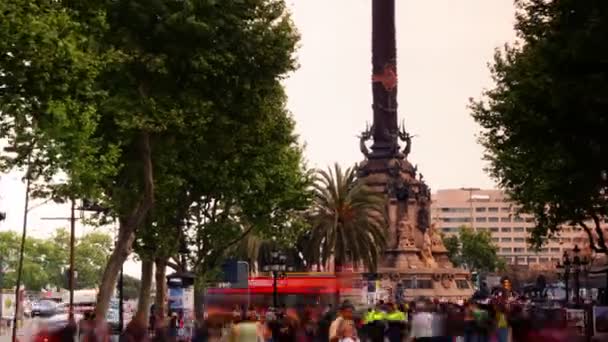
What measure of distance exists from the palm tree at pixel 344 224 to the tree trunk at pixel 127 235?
3153 cm

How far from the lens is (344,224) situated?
257 feet

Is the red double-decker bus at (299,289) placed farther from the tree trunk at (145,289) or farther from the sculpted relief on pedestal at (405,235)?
the sculpted relief on pedestal at (405,235)

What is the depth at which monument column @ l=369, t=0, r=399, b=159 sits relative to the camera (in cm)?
10300

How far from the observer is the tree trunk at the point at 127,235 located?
4306cm

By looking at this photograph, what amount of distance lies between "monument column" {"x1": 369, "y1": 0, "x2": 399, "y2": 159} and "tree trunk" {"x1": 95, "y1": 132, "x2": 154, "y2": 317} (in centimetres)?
5843

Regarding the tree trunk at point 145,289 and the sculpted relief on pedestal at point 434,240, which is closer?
the tree trunk at point 145,289

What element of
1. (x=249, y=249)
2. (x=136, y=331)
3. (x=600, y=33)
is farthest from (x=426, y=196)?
(x=136, y=331)

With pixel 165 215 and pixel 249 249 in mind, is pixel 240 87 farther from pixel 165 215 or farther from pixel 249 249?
pixel 249 249

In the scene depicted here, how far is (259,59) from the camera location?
4347 cm

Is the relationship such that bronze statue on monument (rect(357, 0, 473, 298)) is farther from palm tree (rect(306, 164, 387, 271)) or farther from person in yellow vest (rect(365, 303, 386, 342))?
person in yellow vest (rect(365, 303, 386, 342))

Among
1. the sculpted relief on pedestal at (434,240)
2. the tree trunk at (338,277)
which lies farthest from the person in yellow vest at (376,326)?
the sculpted relief on pedestal at (434,240)

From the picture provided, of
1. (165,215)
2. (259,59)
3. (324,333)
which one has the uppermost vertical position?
(259,59)

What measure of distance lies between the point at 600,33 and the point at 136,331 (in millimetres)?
12465

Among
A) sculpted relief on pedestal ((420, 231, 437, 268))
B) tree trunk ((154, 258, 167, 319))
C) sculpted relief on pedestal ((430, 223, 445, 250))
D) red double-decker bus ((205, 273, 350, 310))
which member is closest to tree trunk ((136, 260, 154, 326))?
tree trunk ((154, 258, 167, 319))
